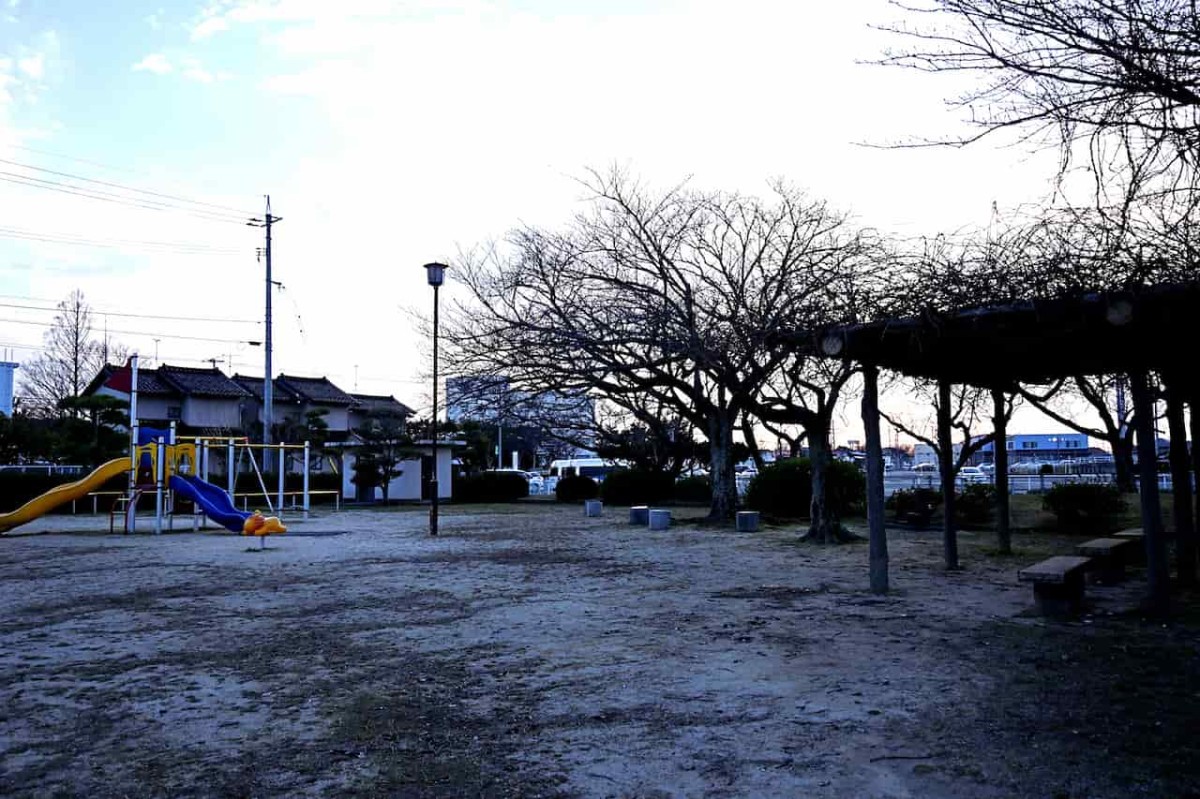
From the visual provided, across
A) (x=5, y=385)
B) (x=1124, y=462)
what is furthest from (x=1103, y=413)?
(x=5, y=385)

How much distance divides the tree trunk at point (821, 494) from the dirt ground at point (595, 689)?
4438mm

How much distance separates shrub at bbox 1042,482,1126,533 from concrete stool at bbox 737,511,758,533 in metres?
5.33

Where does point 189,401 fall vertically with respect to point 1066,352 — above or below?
above

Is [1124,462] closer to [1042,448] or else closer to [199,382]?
[199,382]

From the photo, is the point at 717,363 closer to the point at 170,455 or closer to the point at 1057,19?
the point at 170,455

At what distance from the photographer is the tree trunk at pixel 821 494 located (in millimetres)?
14695

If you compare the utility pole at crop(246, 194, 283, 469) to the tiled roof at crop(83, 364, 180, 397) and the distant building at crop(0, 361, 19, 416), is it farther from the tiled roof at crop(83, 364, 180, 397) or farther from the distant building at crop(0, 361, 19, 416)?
the distant building at crop(0, 361, 19, 416)

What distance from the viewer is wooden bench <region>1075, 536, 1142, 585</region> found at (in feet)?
29.1

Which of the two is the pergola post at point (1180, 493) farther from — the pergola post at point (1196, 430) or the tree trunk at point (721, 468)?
the tree trunk at point (721, 468)

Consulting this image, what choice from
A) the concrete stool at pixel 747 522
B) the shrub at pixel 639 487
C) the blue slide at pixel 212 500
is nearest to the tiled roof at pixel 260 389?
the shrub at pixel 639 487

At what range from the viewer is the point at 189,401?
1566 inches

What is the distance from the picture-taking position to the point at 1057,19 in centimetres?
398

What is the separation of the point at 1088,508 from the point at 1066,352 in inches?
357

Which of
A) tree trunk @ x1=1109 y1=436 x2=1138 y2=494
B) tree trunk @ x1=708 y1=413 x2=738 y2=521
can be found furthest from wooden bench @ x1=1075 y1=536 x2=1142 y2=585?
tree trunk @ x1=1109 y1=436 x2=1138 y2=494
